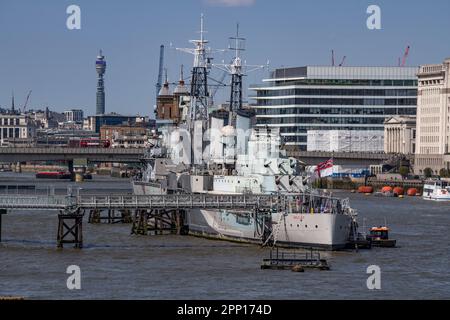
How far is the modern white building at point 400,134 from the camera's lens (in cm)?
19250

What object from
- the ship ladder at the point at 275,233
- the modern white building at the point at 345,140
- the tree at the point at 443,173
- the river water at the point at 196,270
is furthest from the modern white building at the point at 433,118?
the ship ladder at the point at 275,233

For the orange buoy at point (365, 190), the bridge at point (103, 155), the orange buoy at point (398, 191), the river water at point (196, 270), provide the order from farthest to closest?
the bridge at point (103, 155) → the orange buoy at point (365, 190) → the orange buoy at point (398, 191) → the river water at point (196, 270)

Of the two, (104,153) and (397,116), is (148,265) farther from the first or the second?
(397,116)

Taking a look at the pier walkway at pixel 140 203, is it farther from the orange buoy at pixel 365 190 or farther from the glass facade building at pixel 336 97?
Result: the glass facade building at pixel 336 97

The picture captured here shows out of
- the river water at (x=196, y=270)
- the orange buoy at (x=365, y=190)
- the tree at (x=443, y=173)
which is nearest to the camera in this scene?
the river water at (x=196, y=270)

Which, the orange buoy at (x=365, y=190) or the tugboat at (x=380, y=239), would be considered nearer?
the tugboat at (x=380, y=239)

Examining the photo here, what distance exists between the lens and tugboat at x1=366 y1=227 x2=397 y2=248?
222ft

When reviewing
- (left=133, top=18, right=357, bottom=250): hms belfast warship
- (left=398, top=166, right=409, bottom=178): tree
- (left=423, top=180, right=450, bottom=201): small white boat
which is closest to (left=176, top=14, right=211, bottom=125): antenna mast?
(left=133, top=18, right=357, bottom=250): hms belfast warship

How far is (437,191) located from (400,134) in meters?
61.5

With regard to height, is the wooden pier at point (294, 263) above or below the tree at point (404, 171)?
below

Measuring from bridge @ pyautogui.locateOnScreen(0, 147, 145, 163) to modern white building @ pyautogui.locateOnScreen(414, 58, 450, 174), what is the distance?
4187cm

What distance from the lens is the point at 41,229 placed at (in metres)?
80.9

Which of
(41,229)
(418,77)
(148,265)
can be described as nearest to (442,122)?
(418,77)

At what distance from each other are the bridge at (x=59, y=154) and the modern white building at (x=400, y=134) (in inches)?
1791
